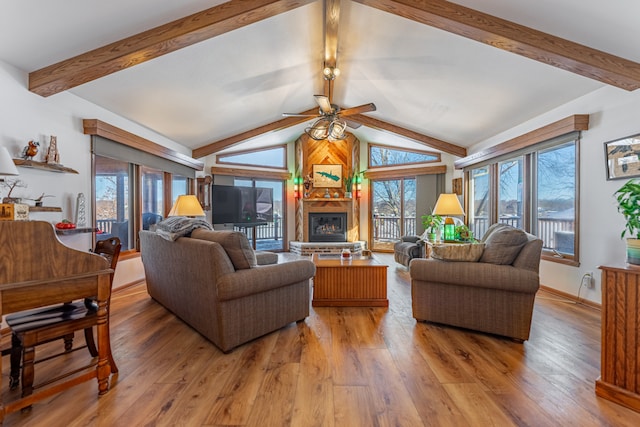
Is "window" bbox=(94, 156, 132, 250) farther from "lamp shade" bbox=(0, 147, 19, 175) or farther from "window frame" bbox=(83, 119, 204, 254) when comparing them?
"lamp shade" bbox=(0, 147, 19, 175)

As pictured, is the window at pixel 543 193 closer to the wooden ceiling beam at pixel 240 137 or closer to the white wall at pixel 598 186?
the white wall at pixel 598 186

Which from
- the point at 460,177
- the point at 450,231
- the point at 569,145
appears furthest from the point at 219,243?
the point at 460,177

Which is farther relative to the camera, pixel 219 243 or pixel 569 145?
pixel 569 145

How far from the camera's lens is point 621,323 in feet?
5.48

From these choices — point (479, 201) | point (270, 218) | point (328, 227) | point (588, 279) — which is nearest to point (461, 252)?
point (588, 279)

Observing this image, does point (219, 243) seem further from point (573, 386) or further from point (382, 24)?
point (382, 24)

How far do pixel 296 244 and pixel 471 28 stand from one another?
5517mm

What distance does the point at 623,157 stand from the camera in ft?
9.70

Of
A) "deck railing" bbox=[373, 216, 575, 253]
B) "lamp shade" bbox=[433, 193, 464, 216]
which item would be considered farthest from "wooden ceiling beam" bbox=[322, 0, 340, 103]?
"deck railing" bbox=[373, 216, 575, 253]

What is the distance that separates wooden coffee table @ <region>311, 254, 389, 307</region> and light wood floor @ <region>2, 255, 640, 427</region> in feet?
1.60

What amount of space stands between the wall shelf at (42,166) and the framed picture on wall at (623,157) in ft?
18.0

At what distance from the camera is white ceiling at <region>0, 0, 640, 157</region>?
2367mm

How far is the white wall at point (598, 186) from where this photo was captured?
2.99 m

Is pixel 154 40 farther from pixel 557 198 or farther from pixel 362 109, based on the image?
pixel 557 198
